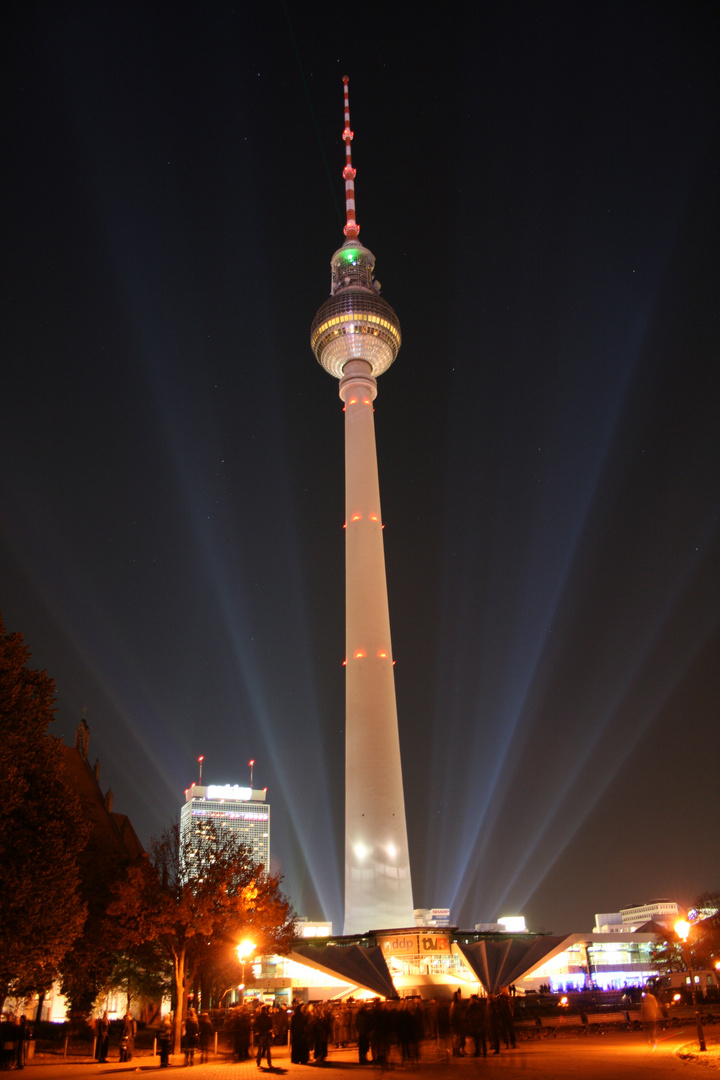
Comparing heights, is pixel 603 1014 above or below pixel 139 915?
below

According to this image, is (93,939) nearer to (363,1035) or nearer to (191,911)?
(191,911)

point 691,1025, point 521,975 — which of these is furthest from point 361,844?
point 691,1025

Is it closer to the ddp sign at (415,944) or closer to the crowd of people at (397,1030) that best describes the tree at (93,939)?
the crowd of people at (397,1030)

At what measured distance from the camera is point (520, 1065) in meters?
23.1

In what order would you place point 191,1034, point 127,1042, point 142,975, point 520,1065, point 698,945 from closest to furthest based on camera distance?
point 520,1065, point 127,1042, point 191,1034, point 142,975, point 698,945

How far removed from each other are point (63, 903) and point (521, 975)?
2873cm

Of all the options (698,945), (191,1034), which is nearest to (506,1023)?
(191,1034)

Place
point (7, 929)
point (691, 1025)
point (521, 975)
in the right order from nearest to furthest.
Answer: point (7, 929), point (691, 1025), point (521, 975)

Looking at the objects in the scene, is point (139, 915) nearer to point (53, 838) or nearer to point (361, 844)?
point (53, 838)

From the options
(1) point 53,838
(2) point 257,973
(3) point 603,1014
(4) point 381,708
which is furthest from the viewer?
(4) point 381,708

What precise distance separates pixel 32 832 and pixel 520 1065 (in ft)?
61.2

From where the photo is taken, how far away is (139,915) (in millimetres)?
38750

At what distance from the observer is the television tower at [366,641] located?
7306 cm

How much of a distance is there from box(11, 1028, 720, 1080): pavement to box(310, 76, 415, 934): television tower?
40.0m
